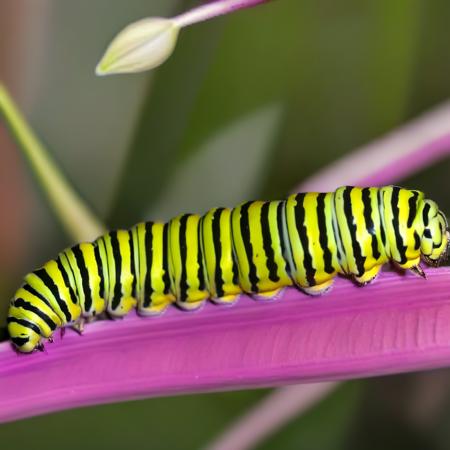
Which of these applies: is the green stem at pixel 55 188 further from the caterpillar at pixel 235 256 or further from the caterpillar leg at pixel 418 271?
the caterpillar leg at pixel 418 271

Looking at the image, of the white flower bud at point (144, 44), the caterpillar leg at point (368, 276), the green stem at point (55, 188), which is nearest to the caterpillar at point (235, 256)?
the caterpillar leg at point (368, 276)

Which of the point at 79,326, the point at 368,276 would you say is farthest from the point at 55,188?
the point at 368,276

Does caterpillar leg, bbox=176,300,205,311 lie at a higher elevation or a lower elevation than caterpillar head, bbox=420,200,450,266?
lower

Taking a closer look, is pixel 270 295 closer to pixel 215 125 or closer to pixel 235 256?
pixel 235 256

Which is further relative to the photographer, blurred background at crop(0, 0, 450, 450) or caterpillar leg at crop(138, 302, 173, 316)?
blurred background at crop(0, 0, 450, 450)

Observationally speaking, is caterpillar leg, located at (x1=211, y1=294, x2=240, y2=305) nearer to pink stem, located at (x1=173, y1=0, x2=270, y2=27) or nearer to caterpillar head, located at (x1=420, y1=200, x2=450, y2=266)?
caterpillar head, located at (x1=420, y1=200, x2=450, y2=266)

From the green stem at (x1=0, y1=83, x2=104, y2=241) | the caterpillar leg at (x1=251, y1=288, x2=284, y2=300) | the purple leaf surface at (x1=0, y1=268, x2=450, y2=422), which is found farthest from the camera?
the green stem at (x1=0, y1=83, x2=104, y2=241)

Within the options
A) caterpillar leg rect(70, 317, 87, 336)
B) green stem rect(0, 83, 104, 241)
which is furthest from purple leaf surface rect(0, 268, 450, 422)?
green stem rect(0, 83, 104, 241)
